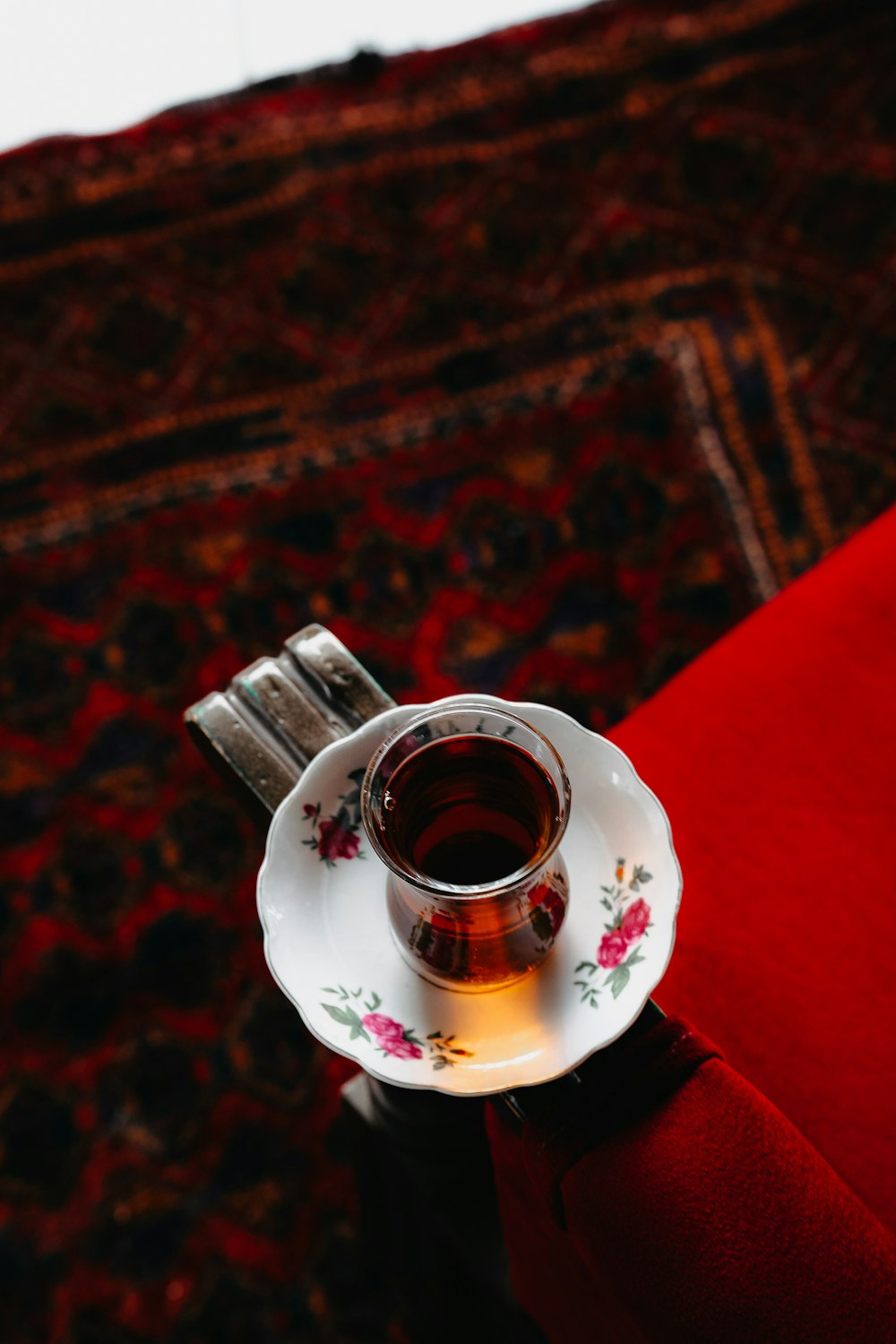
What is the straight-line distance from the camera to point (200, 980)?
1.07 metres

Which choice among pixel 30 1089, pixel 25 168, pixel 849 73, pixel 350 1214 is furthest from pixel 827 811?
pixel 25 168

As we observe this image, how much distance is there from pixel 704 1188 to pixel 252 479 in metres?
1.02

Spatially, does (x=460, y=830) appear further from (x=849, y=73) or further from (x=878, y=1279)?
(x=849, y=73)

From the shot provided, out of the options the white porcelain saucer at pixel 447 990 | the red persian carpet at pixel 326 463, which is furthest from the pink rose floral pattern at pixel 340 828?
the red persian carpet at pixel 326 463

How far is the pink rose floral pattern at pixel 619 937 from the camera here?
0.45m

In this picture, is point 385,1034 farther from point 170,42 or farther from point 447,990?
point 170,42

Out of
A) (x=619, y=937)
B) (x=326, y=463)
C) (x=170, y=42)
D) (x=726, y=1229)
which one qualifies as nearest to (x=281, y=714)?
(x=619, y=937)

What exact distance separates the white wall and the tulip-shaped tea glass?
4.61ft

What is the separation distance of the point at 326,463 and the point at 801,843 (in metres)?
0.81

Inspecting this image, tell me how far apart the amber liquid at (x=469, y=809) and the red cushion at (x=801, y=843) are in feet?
0.65

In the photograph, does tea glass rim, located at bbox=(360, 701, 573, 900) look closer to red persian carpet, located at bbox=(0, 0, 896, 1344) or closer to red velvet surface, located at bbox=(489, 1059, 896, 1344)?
red velvet surface, located at bbox=(489, 1059, 896, 1344)

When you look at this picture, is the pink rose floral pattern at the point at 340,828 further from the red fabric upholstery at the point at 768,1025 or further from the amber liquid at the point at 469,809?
the red fabric upholstery at the point at 768,1025

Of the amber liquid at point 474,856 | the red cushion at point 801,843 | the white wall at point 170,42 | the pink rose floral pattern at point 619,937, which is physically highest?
the white wall at point 170,42

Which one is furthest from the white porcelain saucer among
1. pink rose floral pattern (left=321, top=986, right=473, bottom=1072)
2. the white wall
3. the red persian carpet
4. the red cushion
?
the white wall
